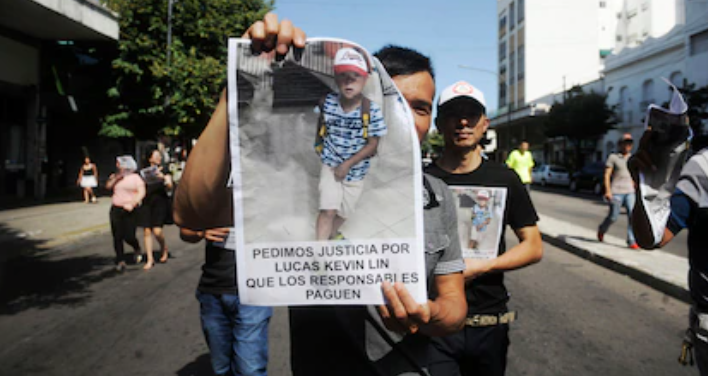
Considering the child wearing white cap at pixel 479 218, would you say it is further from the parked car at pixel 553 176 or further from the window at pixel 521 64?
the window at pixel 521 64

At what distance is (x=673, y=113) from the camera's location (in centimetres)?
173

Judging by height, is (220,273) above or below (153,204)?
below

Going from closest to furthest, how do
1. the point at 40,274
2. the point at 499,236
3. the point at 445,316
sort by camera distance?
the point at 445,316 → the point at 499,236 → the point at 40,274

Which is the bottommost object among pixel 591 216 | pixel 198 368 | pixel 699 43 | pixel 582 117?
pixel 198 368

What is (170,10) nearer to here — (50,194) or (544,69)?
(50,194)

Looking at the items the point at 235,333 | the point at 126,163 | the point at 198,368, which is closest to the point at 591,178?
the point at 126,163

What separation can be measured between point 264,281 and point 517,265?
1522 mm

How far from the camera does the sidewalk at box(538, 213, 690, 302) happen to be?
5.68 meters

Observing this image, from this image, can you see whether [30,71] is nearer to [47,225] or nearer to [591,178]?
[47,225]

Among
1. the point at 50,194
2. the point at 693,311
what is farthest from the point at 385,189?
the point at 50,194

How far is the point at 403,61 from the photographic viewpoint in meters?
1.53

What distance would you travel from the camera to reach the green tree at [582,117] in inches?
1211

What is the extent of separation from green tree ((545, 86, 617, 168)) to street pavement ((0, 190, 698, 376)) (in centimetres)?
2653

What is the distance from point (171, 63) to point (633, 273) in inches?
579
